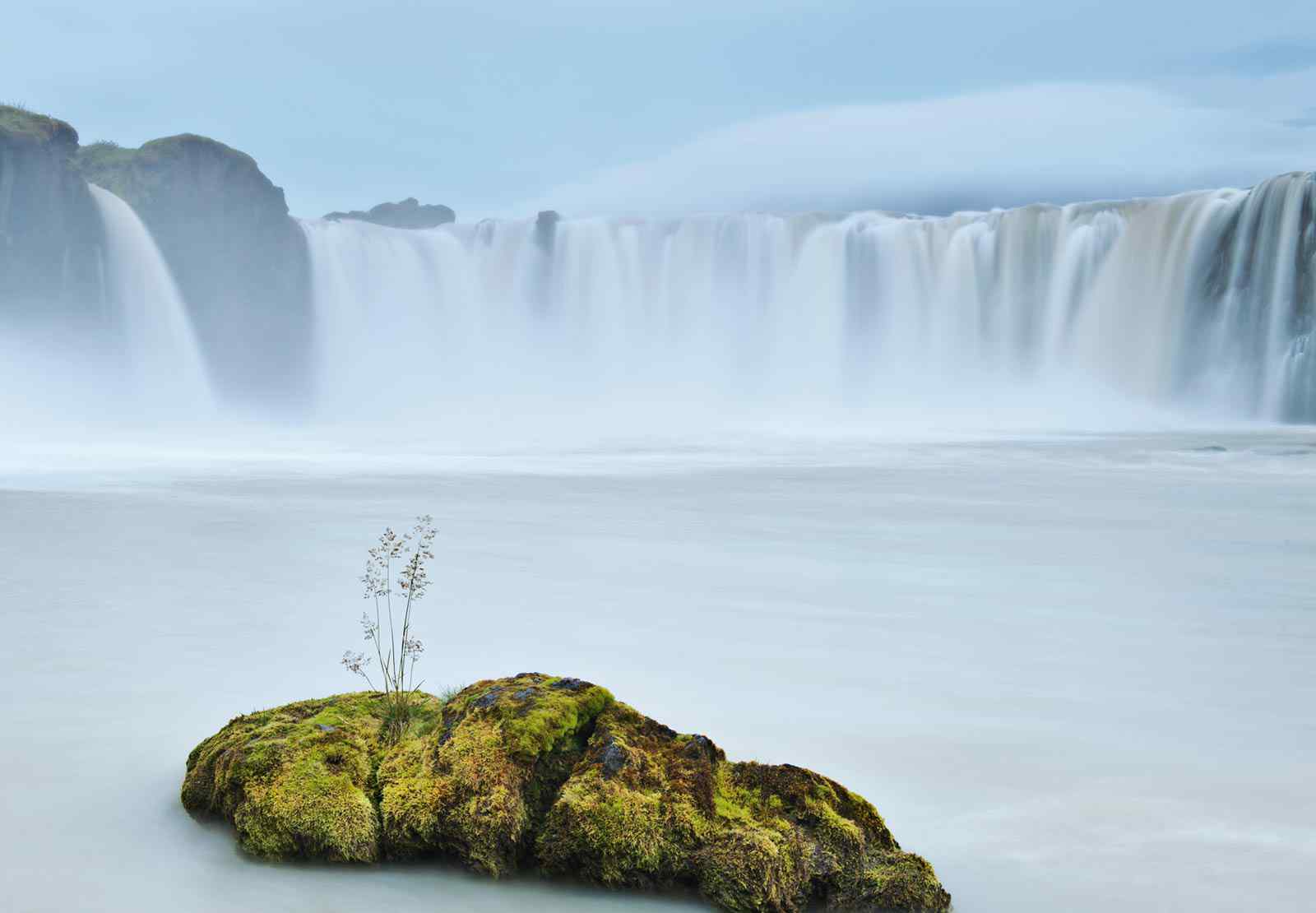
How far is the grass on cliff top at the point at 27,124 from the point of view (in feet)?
132

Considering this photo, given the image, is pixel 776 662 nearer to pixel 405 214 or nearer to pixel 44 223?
pixel 44 223

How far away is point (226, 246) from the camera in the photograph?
48781 mm

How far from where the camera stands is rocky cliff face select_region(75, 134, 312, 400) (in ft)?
157

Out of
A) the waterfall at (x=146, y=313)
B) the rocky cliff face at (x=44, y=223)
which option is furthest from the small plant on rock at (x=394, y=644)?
the waterfall at (x=146, y=313)

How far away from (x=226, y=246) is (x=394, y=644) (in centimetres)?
4493

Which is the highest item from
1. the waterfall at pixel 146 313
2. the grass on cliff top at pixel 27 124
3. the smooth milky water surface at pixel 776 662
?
the grass on cliff top at pixel 27 124

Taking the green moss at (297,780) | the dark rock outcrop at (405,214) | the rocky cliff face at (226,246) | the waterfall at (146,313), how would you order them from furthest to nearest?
the dark rock outcrop at (405,214)
the rocky cliff face at (226,246)
the waterfall at (146,313)
the green moss at (297,780)

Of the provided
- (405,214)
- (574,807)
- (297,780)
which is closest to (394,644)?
(297,780)

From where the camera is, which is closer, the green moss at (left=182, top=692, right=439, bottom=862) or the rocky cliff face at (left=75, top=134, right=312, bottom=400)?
the green moss at (left=182, top=692, right=439, bottom=862)

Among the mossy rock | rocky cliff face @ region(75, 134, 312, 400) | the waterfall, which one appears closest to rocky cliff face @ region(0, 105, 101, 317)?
the waterfall

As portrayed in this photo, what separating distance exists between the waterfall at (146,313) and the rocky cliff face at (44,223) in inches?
30.6

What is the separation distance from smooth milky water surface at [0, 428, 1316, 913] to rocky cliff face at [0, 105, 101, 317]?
27608 millimetres

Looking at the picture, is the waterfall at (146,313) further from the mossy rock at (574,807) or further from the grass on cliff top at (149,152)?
the mossy rock at (574,807)

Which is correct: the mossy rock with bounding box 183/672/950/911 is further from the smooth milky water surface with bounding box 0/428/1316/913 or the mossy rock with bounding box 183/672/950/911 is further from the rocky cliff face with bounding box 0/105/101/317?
the rocky cliff face with bounding box 0/105/101/317
